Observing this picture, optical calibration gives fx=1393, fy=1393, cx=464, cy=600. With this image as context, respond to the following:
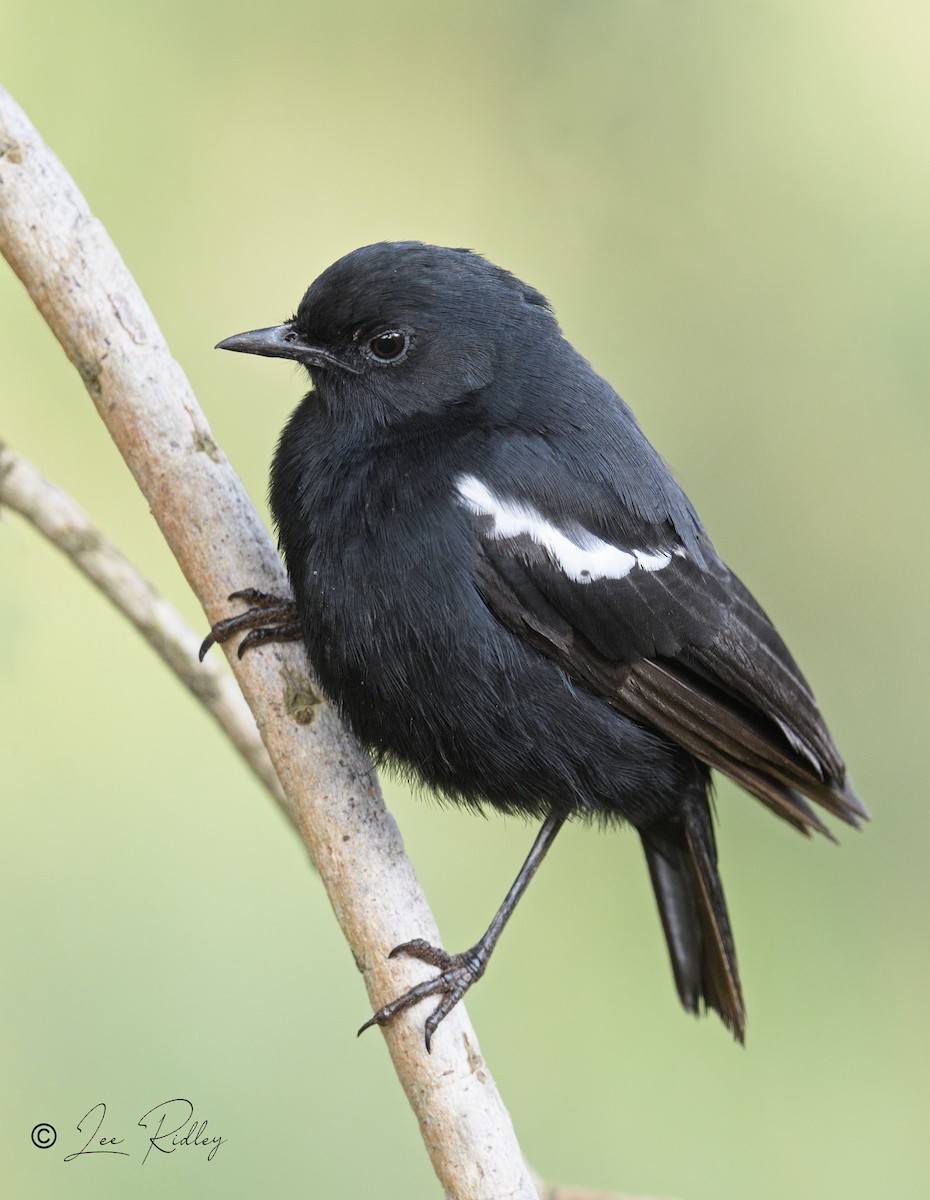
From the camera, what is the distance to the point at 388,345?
3.14 metres

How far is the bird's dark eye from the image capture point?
313 cm

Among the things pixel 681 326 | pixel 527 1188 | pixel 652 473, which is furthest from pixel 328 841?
pixel 681 326

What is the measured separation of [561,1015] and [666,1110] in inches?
17.1

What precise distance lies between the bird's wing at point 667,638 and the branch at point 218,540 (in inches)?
20.0

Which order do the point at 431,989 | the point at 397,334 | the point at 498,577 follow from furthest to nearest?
the point at 397,334 < the point at 498,577 < the point at 431,989

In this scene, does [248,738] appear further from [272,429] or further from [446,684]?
[272,429]

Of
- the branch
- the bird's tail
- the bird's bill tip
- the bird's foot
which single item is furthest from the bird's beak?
the bird's tail

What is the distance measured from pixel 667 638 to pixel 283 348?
109cm

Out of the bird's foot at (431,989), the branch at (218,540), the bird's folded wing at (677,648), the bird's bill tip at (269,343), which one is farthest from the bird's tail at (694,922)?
the bird's bill tip at (269,343)

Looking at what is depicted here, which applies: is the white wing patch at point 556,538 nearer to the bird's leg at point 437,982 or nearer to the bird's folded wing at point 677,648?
the bird's folded wing at point 677,648

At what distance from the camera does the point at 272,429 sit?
4.93 metres

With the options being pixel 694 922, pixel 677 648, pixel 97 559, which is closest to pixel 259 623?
pixel 97 559

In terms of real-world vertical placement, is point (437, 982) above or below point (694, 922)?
below

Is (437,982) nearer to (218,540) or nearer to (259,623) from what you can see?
(259,623)
